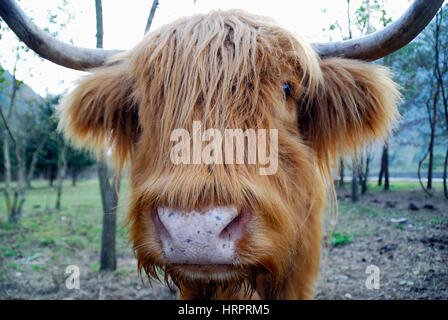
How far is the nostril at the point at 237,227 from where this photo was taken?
3.49 feet

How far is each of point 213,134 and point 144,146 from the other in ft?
1.77

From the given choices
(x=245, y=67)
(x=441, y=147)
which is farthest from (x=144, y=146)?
(x=441, y=147)

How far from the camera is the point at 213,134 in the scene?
1.24 m

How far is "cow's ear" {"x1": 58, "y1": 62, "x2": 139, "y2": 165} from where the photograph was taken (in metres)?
1.95

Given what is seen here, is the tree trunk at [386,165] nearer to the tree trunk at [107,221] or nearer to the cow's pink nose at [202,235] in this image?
the cow's pink nose at [202,235]

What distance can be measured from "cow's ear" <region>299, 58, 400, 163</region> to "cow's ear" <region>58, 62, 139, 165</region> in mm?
1198

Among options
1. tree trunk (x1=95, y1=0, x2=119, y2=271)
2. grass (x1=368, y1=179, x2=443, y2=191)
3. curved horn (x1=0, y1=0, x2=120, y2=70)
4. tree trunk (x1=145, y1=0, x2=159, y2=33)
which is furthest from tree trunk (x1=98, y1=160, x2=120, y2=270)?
grass (x1=368, y1=179, x2=443, y2=191)

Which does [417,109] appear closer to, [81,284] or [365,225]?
[365,225]

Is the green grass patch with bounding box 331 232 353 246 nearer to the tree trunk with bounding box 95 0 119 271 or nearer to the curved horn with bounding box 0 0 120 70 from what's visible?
the tree trunk with bounding box 95 0 119 271

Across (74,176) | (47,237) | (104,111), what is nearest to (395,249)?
(104,111)

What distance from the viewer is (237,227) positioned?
1090 millimetres

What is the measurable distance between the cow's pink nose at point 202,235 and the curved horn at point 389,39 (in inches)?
52.7

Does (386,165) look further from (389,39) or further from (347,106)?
(389,39)

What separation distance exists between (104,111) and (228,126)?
4.10ft
